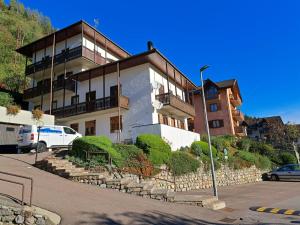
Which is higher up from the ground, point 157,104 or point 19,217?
point 157,104

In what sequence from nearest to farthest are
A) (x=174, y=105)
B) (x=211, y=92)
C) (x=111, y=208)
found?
1. (x=111, y=208)
2. (x=174, y=105)
3. (x=211, y=92)

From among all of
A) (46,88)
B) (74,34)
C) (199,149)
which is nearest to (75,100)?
(46,88)

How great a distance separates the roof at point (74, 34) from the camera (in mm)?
31013

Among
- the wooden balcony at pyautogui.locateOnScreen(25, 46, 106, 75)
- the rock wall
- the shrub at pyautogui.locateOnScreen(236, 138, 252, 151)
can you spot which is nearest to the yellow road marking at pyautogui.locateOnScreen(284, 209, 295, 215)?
the rock wall

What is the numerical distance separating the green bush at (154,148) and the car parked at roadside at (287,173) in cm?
1615

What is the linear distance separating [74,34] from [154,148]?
19.6 meters

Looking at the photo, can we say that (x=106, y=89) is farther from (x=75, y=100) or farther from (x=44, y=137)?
(x=44, y=137)

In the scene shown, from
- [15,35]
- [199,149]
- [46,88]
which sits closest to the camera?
[199,149]

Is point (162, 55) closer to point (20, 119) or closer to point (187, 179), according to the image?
point (187, 179)

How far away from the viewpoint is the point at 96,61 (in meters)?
31.9

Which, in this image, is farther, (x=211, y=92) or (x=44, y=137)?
(x=211, y=92)

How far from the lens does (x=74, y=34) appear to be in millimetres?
32594

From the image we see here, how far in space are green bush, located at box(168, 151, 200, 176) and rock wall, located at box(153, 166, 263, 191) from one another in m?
0.36

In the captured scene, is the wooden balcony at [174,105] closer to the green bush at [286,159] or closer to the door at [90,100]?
the door at [90,100]
